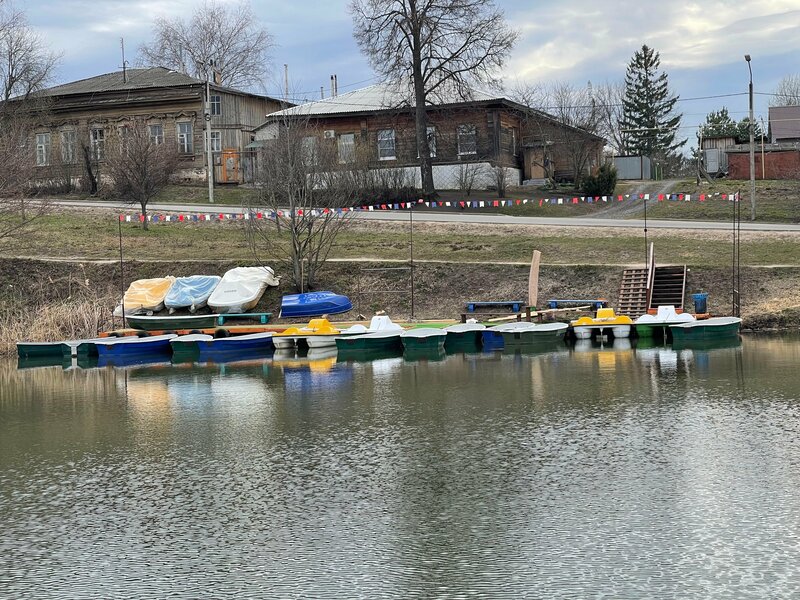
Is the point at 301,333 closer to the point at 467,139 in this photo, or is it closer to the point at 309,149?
the point at 309,149

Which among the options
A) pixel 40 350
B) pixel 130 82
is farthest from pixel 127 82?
pixel 40 350

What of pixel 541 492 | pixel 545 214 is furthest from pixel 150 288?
pixel 541 492

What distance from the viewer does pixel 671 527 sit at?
41.8ft

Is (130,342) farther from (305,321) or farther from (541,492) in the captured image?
(541,492)

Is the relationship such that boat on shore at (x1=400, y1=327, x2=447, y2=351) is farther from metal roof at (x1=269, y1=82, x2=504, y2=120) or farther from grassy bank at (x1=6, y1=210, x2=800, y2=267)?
metal roof at (x1=269, y1=82, x2=504, y2=120)

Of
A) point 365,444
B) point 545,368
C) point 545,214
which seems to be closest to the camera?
point 365,444

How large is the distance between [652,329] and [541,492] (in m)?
18.7

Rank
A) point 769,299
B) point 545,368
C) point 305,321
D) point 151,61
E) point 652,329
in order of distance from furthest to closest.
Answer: point 151,61 < point 305,321 < point 769,299 < point 652,329 < point 545,368

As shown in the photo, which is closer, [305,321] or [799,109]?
[305,321]

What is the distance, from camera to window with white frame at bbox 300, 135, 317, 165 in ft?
138

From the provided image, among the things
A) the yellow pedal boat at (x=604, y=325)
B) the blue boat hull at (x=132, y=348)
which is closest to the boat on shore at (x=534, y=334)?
the yellow pedal boat at (x=604, y=325)

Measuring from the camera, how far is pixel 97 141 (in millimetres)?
62781

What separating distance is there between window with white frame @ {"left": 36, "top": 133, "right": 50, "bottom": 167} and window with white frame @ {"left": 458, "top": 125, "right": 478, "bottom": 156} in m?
25.9

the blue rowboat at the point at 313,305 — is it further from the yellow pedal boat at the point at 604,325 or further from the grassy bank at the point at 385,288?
the yellow pedal boat at the point at 604,325
